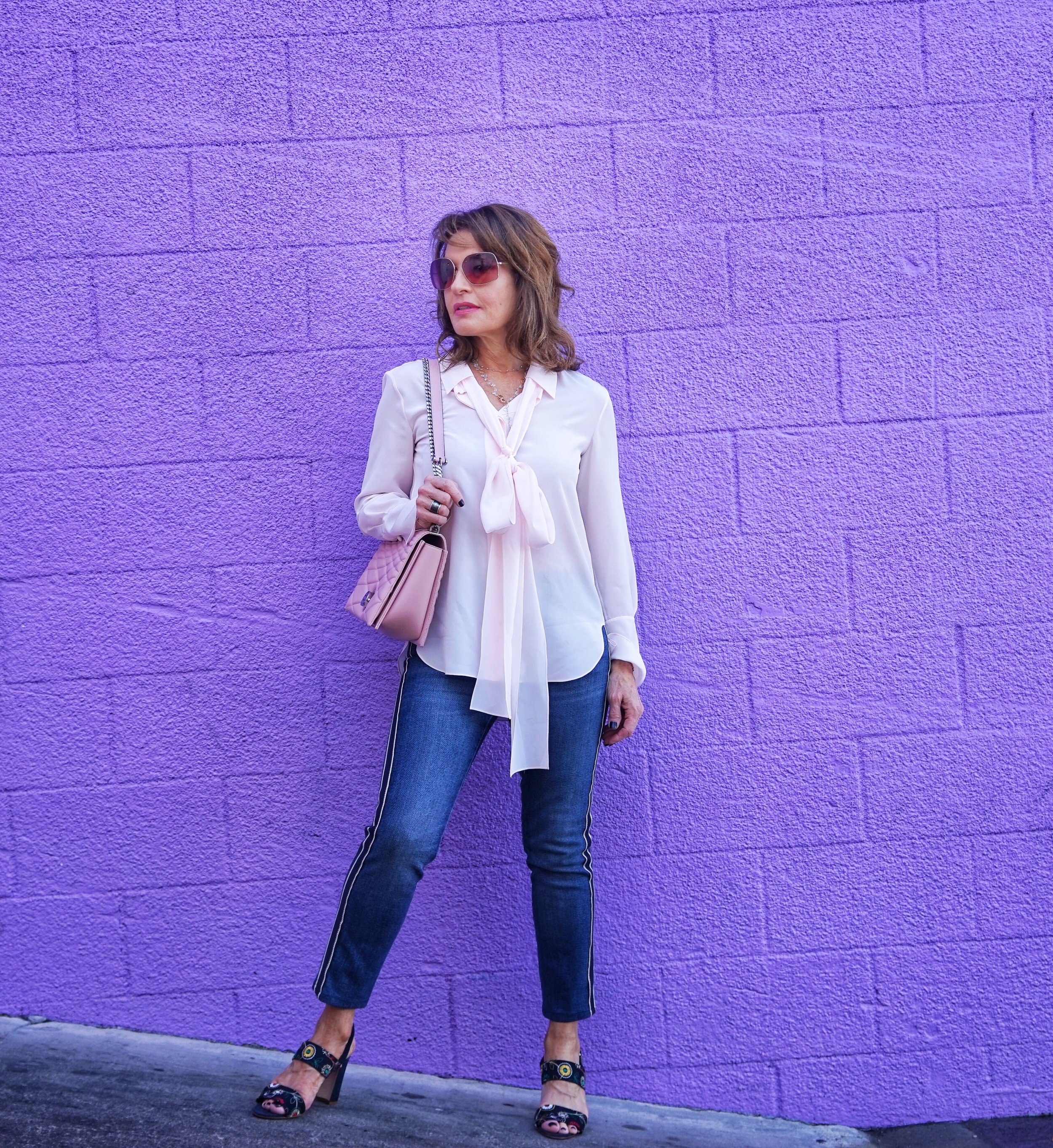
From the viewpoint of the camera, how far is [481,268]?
2.54 meters

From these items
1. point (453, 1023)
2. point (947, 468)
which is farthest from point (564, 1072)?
point (947, 468)

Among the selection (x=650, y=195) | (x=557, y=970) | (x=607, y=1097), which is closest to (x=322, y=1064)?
(x=557, y=970)

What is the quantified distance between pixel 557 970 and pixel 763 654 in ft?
3.27

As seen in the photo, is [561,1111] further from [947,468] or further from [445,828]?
[947,468]

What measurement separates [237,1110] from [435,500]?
56.1 inches

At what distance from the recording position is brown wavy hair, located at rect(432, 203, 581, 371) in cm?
258

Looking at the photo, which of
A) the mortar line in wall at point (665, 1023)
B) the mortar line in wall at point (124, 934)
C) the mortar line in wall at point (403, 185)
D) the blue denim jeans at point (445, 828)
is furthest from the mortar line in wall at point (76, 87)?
the mortar line in wall at point (665, 1023)

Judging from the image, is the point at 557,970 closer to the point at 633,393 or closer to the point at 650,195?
the point at 633,393

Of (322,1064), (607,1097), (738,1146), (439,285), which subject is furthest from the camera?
(607,1097)

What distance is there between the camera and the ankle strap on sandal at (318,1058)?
240 centimetres

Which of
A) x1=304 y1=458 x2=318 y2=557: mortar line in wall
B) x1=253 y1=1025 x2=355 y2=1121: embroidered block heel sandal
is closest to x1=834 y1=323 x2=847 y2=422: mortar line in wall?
x1=304 y1=458 x2=318 y2=557: mortar line in wall

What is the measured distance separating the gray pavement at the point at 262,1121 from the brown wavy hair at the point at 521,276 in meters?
1.75

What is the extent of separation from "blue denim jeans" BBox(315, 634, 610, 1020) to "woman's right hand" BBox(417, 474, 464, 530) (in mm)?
331

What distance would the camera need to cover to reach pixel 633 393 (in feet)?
9.67
